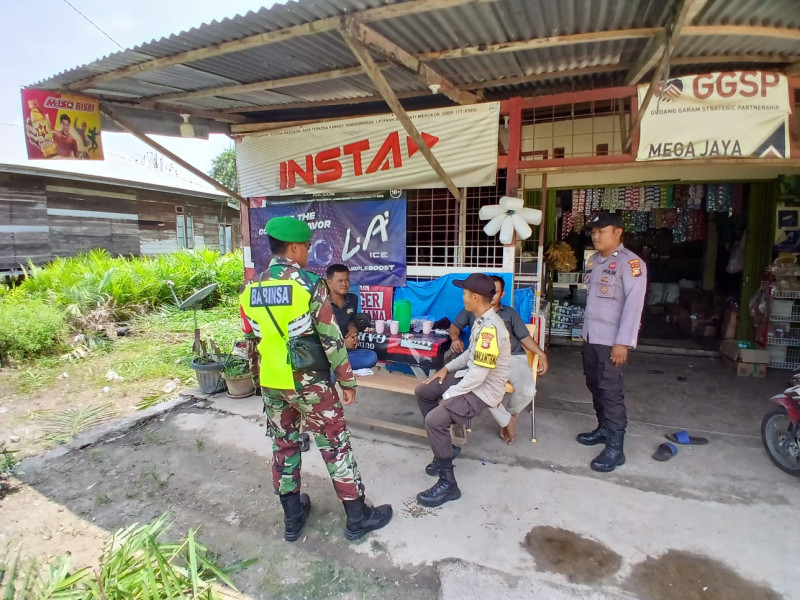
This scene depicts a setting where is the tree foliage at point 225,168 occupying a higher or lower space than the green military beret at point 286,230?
higher

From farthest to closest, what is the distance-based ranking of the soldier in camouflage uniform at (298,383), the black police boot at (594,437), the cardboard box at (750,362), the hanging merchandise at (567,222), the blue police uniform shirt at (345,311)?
the hanging merchandise at (567,222) < the cardboard box at (750,362) < the blue police uniform shirt at (345,311) < the black police boot at (594,437) < the soldier in camouflage uniform at (298,383)

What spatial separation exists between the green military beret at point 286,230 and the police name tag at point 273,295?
29 cm

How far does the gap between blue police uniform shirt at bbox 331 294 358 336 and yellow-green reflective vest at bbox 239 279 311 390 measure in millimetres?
1741

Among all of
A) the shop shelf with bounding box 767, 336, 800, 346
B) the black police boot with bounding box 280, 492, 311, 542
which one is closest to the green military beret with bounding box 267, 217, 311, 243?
the black police boot with bounding box 280, 492, 311, 542

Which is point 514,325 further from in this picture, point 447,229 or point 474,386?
point 447,229

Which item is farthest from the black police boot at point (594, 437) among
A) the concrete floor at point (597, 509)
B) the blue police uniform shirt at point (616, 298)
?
the blue police uniform shirt at point (616, 298)

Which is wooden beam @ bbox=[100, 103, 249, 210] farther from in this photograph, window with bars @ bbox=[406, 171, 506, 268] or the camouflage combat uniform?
the camouflage combat uniform

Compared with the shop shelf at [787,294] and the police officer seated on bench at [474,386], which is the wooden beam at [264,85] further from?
the shop shelf at [787,294]

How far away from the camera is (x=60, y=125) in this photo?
420cm

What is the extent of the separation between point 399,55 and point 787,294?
532 cm

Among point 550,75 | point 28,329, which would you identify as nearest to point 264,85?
point 550,75

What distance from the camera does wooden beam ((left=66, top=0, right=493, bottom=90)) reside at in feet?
8.20

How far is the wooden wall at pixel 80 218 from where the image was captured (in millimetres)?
10664

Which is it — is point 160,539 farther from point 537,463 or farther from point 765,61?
point 765,61
